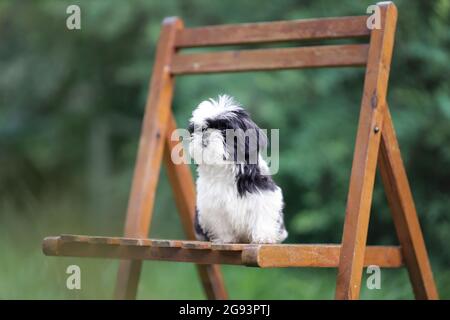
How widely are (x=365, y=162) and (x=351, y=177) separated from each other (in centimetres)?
8

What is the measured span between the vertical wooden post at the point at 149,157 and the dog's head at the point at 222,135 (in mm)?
769

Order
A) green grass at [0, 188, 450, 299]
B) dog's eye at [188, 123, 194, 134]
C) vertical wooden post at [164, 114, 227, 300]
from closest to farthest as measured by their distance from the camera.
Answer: dog's eye at [188, 123, 194, 134], vertical wooden post at [164, 114, 227, 300], green grass at [0, 188, 450, 299]

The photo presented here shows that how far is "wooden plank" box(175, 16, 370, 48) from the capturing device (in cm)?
346

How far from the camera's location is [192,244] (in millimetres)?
2854

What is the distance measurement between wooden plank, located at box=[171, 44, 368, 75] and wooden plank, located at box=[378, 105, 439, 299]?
31 centimetres

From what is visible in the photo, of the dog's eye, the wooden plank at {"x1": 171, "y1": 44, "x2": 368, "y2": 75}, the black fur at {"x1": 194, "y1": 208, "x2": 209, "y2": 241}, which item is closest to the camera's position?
the dog's eye

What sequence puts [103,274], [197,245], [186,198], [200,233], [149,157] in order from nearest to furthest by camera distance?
[197,245] < [200,233] < [149,157] < [186,198] < [103,274]

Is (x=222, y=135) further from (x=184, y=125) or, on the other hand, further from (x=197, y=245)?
(x=184, y=125)

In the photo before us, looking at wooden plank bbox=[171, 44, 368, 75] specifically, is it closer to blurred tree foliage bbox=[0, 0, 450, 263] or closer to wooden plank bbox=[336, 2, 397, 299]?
wooden plank bbox=[336, 2, 397, 299]

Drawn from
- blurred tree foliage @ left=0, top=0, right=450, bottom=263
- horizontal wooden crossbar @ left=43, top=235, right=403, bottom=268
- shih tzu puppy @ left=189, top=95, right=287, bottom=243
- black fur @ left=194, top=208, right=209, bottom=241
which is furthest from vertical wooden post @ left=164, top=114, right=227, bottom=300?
blurred tree foliage @ left=0, top=0, right=450, bottom=263

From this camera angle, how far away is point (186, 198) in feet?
12.9

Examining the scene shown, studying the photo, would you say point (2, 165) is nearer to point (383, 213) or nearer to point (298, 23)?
point (383, 213)

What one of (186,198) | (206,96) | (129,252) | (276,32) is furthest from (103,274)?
(276,32)

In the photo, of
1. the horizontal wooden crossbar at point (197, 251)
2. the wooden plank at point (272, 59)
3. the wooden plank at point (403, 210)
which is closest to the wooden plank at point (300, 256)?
the horizontal wooden crossbar at point (197, 251)
